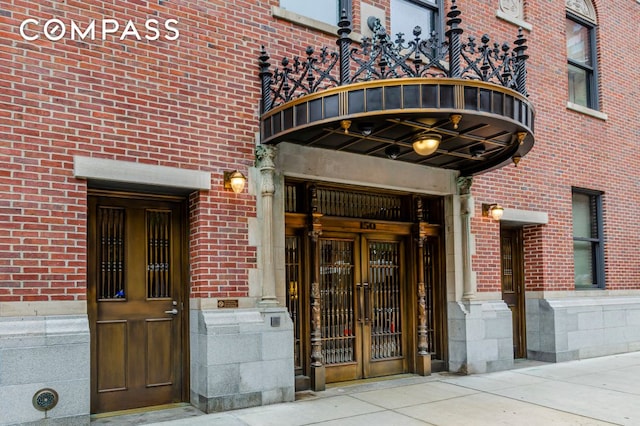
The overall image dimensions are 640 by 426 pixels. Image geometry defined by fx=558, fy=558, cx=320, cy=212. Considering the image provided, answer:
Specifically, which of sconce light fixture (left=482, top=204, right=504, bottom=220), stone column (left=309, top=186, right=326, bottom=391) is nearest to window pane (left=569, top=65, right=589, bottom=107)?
sconce light fixture (left=482, top=204, right=504, bottom=220)

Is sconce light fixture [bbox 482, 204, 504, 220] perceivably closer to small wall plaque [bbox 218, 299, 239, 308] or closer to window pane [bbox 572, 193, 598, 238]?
window pane [bbox 572, 193, 598, 238]

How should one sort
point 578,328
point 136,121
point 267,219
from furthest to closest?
point 578,328 < point 267,219 < point 136,121

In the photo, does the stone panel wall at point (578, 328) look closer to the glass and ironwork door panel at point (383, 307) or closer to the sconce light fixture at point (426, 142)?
the glass and ironwork door panel at point (383, 307)

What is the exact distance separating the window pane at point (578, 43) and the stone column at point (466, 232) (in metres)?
4.47

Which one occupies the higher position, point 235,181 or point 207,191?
point 235,181

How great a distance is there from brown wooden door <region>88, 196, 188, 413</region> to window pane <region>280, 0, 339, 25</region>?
3.14 metres

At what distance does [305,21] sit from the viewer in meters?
7.55

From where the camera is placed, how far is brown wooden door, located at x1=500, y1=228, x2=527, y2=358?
33.9 ft

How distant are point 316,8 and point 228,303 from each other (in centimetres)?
431

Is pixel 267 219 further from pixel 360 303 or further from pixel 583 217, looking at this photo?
pixel 583 217

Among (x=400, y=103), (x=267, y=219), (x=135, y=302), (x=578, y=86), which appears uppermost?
(x=578, y=86)

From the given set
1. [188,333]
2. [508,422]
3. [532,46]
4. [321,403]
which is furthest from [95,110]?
[532,46]

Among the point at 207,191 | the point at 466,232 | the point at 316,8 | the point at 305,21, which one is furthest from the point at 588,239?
the point at 207,191

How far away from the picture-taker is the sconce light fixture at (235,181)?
22.0ft
